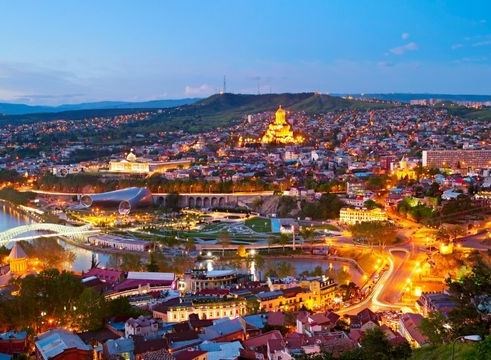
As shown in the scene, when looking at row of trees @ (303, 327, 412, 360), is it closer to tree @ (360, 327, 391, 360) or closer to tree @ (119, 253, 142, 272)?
tree @ (360, 327, 391, 360)

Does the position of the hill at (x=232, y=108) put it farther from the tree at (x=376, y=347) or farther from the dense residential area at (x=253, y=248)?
the tree at (x=376, y=347)

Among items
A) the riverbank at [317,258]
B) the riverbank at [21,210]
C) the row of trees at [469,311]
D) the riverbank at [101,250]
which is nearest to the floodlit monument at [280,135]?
the riverbank at [21,210]

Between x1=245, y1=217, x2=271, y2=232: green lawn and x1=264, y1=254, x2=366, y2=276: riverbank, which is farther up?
x1=264, y1=254, x2=366, y2=276: riverbank

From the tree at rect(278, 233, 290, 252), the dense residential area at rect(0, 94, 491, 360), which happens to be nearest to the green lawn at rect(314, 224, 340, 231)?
the dense residential area at rect(0, 94, 491, 360)

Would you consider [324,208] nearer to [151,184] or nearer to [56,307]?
[151,184]

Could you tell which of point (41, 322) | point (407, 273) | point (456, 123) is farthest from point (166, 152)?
point (41, 322)
